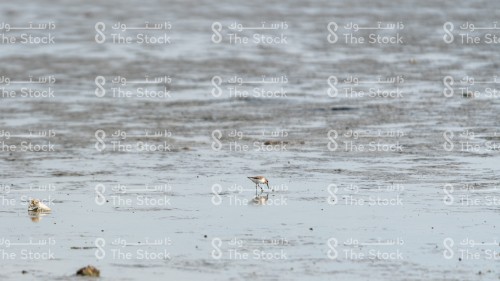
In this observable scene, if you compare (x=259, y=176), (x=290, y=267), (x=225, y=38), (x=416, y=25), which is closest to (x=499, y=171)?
(x=259, y=176)

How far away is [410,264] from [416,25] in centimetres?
3773

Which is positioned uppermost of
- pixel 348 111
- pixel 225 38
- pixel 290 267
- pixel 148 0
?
pixel 148 0

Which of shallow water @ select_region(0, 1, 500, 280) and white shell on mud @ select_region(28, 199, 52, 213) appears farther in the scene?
white shell on mud @ select_region(28, 199, 52, 213)

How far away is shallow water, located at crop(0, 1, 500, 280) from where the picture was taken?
55.5 feet

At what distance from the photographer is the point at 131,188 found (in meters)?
21.8

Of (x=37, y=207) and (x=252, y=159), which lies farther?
(x=252, y=159)

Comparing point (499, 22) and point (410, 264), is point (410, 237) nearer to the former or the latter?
point (410, 264)

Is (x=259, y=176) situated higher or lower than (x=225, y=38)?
lower

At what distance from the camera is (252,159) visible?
2458cm

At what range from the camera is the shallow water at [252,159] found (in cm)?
1692

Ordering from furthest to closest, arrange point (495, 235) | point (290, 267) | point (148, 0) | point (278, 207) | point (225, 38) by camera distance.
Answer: point (148, 0) → point (225, 38) → point (278, 207) → point (495, 235) → point (290, 267)

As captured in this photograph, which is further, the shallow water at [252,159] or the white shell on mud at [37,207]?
the white shell on mud at [37,207]

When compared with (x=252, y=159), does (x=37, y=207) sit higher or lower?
lower

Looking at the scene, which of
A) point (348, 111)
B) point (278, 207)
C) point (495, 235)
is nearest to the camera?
point (495, 235)
